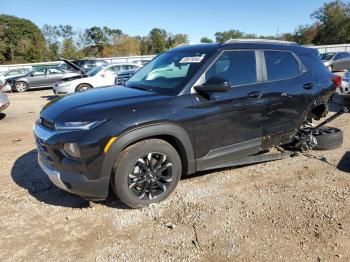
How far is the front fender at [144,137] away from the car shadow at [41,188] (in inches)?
29.3

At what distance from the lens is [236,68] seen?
14.0ft

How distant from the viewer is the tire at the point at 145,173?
3.55 metres

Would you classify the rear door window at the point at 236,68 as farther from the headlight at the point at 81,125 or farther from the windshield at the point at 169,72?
the headlight at the point at 81,125

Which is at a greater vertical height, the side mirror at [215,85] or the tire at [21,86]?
the side mirror at [215,85]

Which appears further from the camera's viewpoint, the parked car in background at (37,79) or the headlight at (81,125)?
the parked car in background at (37,79)

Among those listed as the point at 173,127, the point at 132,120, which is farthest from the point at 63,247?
the point at 173,127

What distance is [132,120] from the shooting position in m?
3.49

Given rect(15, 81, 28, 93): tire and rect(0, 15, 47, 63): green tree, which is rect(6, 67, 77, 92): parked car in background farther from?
rect(0, 15, 47, 63): green tree

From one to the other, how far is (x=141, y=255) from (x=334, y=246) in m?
1.78

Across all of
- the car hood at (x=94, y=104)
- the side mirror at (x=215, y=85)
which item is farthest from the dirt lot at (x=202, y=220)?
the side mirror at (x=215, y=85)

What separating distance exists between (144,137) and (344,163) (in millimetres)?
3208

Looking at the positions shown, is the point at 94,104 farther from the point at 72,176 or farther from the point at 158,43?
the point at 158,43

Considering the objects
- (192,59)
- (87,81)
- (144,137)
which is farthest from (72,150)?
(87,81)

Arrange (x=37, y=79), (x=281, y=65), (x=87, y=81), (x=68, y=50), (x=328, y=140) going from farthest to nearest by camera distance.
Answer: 1. (x=68, y=50)
2. (x=37, y=79)
3. (x=87, y=81)
4. (x=328, y=140)
5. (x=281, y=65)
